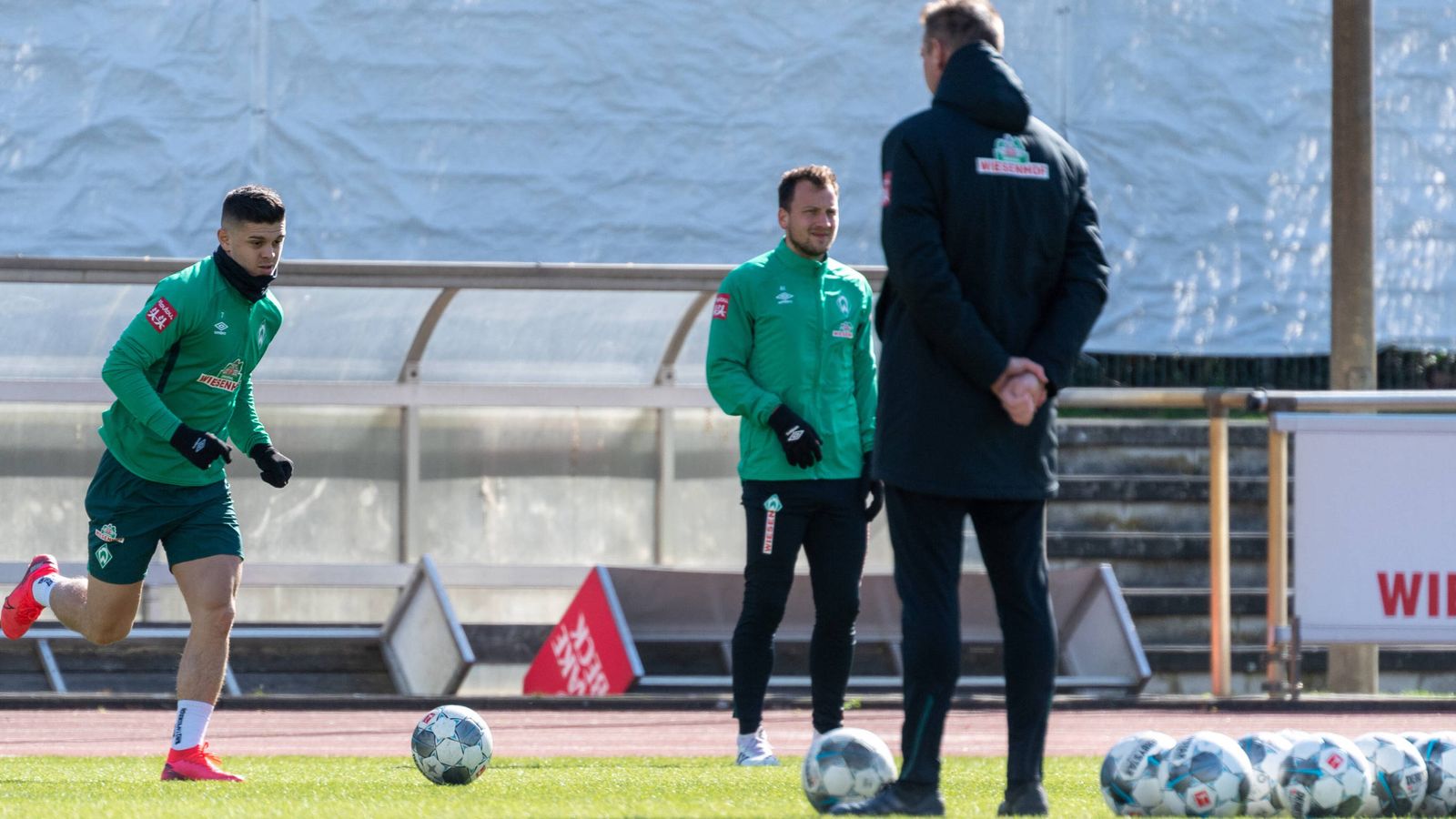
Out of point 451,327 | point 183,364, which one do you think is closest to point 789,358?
point 183,364

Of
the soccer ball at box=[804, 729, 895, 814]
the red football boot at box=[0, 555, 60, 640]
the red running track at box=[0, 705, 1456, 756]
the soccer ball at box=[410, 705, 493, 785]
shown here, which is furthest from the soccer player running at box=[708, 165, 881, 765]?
the red football boot at box=[0, 555, 60, 640]

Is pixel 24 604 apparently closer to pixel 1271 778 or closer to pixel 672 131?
pixel 1271 778

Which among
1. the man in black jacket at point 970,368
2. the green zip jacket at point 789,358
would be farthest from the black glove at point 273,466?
the man in black jacket at point 970,368

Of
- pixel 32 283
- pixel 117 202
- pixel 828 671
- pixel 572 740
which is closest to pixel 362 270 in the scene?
pixel 32 283

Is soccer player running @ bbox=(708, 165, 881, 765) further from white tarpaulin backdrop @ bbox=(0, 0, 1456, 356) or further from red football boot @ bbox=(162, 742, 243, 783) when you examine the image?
white tarpaulin backdrop @ bbox=(0, 0, 1456, 356)

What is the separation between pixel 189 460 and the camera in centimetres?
652

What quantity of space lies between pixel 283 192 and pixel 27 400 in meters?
5.41

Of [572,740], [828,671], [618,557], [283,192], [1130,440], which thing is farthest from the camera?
[283,192]

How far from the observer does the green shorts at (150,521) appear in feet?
22.1

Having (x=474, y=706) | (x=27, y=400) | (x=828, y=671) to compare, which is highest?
(x=27, y=400)

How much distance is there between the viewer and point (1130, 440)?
1505 centimetres

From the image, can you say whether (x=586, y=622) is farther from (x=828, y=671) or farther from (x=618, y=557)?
(x=828, y=671)

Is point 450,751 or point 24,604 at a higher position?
point 24,604

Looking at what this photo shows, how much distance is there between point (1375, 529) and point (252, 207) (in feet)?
20.3
